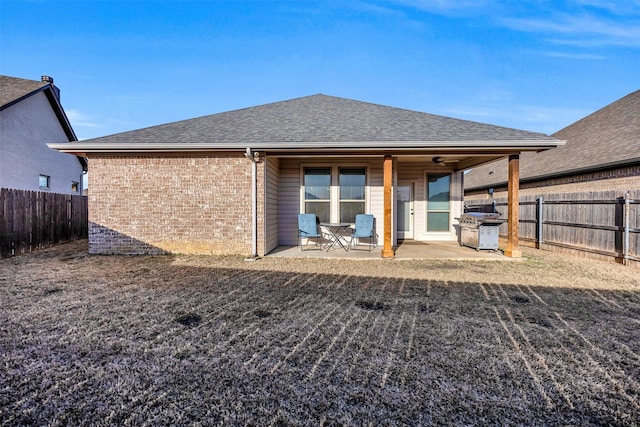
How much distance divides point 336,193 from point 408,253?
2.62 meters

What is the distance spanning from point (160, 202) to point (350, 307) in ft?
18.6

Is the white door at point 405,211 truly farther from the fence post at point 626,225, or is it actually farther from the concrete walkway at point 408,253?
the fence post at point 626,225

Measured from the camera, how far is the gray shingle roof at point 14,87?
1068cm

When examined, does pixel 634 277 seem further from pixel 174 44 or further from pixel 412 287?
pixel 174 44

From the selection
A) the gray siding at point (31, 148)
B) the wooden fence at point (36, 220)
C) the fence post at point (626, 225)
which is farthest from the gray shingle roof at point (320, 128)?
the gray siding at point (31, 148)

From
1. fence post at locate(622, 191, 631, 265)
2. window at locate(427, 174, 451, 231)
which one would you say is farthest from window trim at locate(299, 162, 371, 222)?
fence post at locate(622, 191, 631, 265)

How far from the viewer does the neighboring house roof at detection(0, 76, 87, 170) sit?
35.2 feet

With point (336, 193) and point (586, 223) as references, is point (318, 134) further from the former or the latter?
point (586, 223)

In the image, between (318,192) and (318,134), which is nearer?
(318,134)

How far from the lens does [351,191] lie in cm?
862

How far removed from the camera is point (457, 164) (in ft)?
30.9

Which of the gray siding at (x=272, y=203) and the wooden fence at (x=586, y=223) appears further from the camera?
the gray siding at (x=272, y=203)

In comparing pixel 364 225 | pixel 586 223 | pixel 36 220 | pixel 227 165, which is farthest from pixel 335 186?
pixel 36 220

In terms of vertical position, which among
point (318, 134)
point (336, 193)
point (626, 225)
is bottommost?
point (626, 225)
